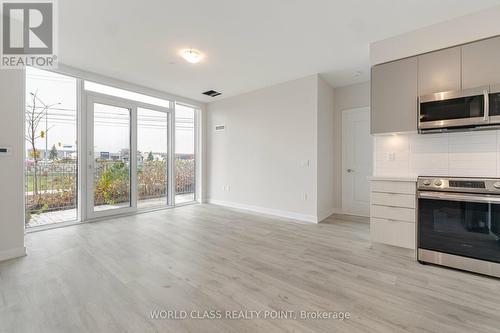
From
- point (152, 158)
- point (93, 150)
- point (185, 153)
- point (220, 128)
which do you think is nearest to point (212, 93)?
point (220, 128)

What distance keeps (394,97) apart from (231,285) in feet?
9.71

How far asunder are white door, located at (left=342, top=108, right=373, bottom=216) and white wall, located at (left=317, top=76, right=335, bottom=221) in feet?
0.87

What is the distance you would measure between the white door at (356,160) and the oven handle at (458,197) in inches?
86.0

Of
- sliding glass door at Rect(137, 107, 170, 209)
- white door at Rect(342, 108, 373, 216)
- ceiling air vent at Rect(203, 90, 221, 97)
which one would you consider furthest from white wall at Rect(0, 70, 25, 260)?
white door at Rect(342, 108, 373, 216)

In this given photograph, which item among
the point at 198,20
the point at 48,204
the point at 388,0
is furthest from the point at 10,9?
the point at 388,0

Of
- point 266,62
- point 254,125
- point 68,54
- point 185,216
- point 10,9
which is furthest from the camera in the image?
point 254,125

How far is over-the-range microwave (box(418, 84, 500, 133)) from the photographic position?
89.1 inches

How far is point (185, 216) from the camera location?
4645mm

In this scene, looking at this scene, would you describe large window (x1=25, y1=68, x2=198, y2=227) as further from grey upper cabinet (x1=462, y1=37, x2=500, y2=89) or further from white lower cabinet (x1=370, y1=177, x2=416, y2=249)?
grey upper cabinet (x1=462, y1=37, x2=500, y2=89)

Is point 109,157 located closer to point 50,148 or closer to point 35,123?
point 50,148

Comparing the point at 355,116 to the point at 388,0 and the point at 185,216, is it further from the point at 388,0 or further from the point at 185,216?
the point at 185,216

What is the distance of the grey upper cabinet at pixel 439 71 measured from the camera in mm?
2520

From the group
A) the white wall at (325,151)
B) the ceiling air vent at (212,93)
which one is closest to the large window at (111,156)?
the ceiling air vent at (212,93)

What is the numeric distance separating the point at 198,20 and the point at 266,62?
142 cm
